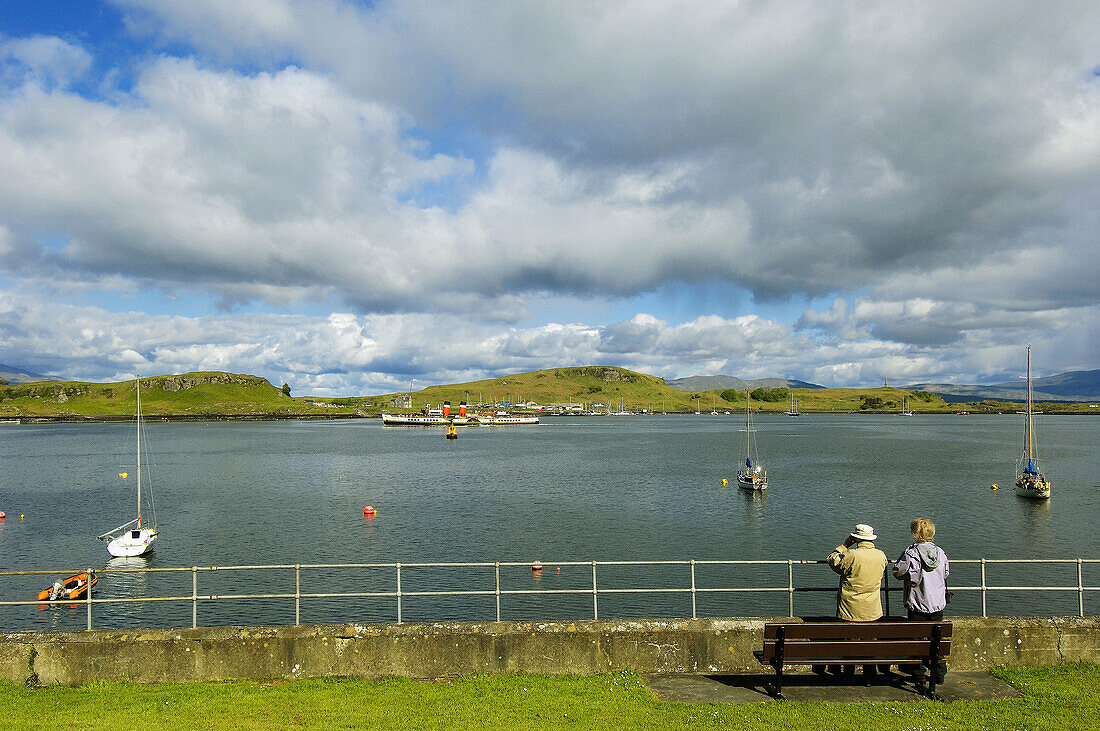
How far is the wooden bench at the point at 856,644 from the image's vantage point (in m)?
9.65

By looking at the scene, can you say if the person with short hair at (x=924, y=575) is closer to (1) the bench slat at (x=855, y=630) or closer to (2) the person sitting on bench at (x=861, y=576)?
(2) the person sitting on bench at (x=861, y=576)

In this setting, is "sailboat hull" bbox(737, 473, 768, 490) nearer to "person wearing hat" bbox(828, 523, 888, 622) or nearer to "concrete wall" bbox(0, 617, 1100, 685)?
"concrete wall" bbox(0, 617, 1100, 685)

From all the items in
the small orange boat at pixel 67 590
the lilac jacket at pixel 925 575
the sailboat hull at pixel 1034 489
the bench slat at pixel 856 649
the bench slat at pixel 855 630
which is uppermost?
the lilac jacket at pixel 925 575

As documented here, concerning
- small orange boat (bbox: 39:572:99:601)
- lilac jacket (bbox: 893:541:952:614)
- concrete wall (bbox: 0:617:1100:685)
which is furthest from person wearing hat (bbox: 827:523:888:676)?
small orange boat (bbox: 39:572:99:601)

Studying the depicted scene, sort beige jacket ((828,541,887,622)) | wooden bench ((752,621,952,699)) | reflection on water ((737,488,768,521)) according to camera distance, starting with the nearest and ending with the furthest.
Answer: wooden bench ((752,621,952,699))
beige jacket ((828,541,887,622))
reflection on water ((737,488,768,521))

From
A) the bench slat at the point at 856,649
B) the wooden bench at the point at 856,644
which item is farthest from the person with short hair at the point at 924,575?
the bench slat at the point at 856,649

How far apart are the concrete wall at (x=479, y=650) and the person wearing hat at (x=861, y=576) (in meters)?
1.90

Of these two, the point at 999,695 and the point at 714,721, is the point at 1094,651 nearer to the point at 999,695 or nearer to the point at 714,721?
the point at 999,695

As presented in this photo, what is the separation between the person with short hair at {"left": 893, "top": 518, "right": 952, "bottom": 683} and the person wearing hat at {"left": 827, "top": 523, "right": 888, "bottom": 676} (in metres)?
0.34

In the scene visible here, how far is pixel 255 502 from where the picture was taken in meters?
59.4

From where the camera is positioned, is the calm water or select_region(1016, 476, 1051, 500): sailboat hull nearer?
the calm water

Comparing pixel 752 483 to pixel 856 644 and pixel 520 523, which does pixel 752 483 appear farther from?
pixel 856 644

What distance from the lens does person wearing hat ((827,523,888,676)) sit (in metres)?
10.1

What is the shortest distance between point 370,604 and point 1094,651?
2518cm
